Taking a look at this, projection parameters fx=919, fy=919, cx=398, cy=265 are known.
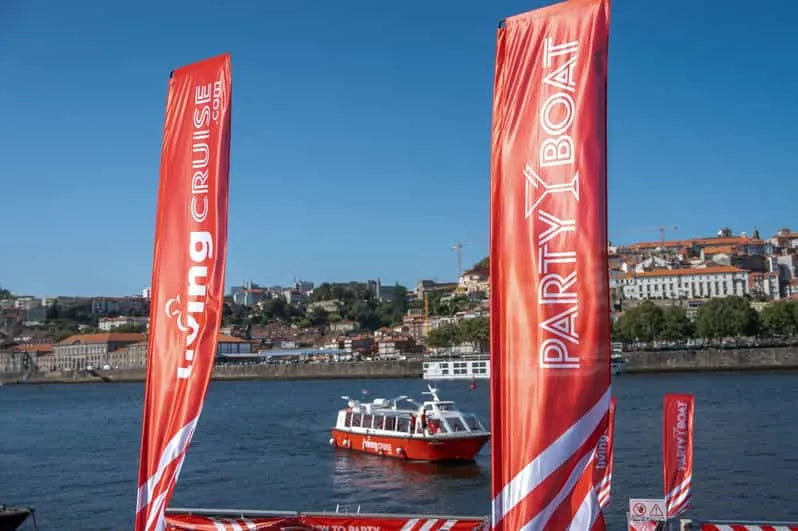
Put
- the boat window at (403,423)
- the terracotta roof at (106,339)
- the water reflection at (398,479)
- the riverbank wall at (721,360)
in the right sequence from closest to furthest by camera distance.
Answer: the water reflection at (398,479) → the boat window at (403,423) → the riverbank wall at (721,360) → the terracotta roof at (106,339)

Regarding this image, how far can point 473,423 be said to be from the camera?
2834 centimetres

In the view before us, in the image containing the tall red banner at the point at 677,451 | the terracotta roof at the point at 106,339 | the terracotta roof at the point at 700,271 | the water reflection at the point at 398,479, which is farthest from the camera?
the terracotta roof at the point at 106,339

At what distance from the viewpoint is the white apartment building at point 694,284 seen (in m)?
141

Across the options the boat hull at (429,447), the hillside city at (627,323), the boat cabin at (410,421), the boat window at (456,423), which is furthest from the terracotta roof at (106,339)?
the boat window at (456,423)

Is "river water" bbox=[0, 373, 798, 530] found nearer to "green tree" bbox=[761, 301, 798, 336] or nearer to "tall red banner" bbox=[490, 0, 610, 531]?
"tall red banner" bbox=[490, 0, 610, 531]

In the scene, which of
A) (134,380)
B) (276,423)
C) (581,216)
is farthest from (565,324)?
(134,380)

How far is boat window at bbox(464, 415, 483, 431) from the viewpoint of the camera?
2803 cm

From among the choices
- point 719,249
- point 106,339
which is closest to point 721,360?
point 719,249

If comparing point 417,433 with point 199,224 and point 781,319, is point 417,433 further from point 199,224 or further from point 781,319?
point 781,319

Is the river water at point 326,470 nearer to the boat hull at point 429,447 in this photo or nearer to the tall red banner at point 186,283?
the boat hull at point 429,447

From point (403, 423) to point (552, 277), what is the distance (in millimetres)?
24614

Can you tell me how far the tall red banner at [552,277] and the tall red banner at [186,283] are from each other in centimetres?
230

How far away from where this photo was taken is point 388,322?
19925 centimetres

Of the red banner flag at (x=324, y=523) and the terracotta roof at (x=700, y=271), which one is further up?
the terracotta roof at (x=700, y=271)
